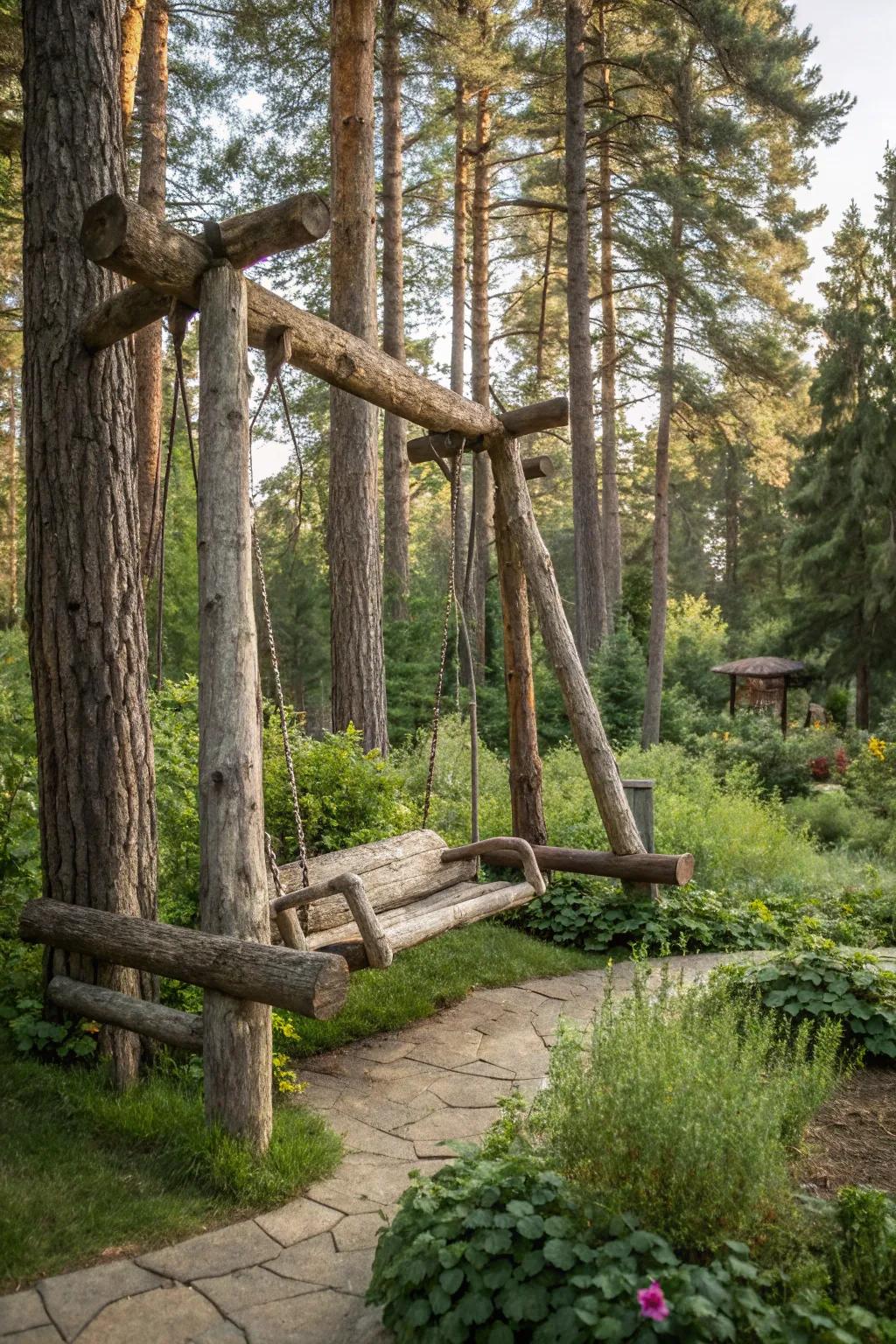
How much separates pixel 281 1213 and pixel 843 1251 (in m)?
1.64

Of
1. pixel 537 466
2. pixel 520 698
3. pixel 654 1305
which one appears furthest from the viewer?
pixel 520 698

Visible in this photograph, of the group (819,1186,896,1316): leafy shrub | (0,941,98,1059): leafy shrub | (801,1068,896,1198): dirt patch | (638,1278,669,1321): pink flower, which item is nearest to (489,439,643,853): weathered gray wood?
(801,1068,896,1198): dirt patch

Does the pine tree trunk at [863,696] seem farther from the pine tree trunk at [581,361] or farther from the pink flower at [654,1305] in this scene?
the pink flower at [654,1305]

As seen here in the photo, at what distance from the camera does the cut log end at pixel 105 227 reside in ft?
11.6

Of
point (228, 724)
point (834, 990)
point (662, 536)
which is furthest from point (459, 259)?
point (228, 724)

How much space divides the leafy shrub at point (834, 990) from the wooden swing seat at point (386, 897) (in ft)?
3.91

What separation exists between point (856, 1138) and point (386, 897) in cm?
228

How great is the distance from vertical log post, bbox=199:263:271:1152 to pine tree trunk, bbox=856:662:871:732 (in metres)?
18.2

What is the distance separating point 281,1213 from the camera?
3223mm

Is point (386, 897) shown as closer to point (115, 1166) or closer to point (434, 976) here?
point (434, 976)

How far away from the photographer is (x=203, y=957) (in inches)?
138

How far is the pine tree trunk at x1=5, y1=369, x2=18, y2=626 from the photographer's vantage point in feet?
77.0

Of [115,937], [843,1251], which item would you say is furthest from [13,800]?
[843,1251]

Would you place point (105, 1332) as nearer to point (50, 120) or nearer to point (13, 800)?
point (13, 800)
